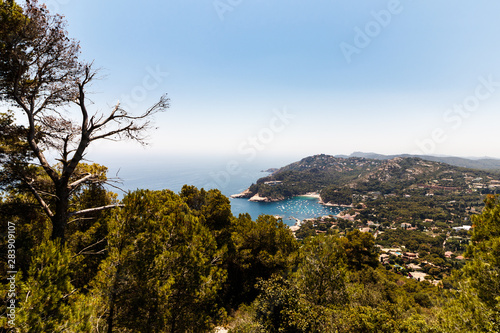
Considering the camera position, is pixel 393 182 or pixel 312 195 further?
pixel 393 182

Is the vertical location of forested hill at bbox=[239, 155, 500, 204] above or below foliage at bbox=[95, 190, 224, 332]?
below

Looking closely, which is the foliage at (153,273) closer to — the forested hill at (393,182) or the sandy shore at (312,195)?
the forested hill at (393,182)

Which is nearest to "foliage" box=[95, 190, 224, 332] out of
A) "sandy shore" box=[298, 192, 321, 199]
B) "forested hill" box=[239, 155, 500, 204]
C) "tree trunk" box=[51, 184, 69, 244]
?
"tree trunk" box=[51, 184, 69, 244]

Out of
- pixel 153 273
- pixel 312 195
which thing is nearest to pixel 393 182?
pixel 312 195

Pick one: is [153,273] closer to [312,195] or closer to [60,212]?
[60,212]

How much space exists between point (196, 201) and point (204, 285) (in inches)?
411

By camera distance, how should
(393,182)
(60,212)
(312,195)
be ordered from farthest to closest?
(393,182) → (312,195) → (60,212)

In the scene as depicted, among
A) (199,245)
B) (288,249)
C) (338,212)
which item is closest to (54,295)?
(199,245)

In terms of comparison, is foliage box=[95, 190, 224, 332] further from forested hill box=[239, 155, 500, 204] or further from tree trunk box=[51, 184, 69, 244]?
forested hill box=[239, 155, 500, 204]

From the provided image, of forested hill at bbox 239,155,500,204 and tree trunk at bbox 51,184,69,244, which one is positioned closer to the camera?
tree trunk at bbox 51,184,69,244

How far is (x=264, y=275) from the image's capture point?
46.7 feet

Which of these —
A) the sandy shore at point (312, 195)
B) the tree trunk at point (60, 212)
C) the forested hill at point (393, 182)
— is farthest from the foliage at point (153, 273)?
the sandy shore at point (312, 195)

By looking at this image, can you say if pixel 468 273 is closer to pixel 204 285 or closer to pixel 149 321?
pixel 204 285

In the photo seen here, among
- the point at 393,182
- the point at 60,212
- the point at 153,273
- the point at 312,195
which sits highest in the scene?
the point at 60,212
